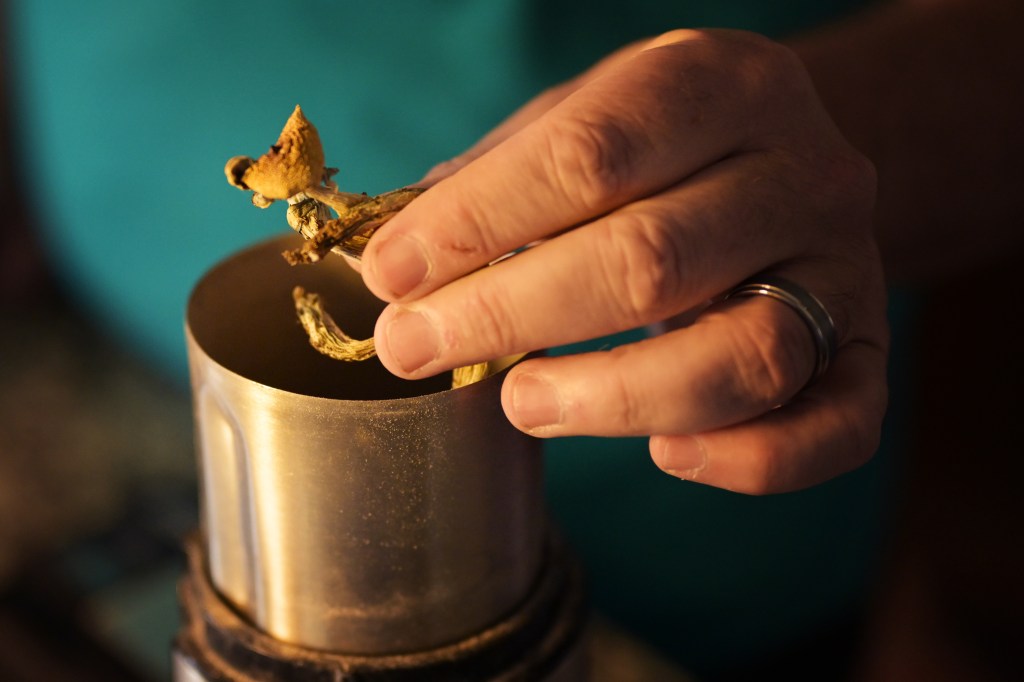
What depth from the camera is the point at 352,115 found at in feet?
2.72

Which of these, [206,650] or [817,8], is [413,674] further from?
[817,8]

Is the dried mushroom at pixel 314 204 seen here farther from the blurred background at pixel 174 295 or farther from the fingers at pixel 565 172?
the blurred background at pixel 174 295

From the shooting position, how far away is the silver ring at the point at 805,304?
406mm

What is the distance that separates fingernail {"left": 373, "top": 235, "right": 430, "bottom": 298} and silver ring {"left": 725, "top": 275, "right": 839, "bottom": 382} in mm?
145

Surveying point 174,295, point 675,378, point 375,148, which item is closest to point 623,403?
point 675,378

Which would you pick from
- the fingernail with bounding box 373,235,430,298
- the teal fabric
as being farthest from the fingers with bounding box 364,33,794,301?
the teal fabric

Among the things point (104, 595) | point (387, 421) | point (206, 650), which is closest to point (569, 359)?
point (387, 421)

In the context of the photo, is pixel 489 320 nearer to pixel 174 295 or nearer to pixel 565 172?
pixel 565 172

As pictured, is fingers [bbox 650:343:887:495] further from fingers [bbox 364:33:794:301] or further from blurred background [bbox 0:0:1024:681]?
blurred background [bbox 0:0:1024:681]

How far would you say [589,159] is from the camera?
14.4 inches

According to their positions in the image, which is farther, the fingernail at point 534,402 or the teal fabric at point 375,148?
the teal fabric at point 375,148


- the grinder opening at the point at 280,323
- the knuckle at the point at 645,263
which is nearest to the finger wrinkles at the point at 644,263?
the knuckle at the point at 645,263

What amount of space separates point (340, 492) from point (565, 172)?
6.0 inches

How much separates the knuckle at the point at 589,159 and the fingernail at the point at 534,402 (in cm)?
8
